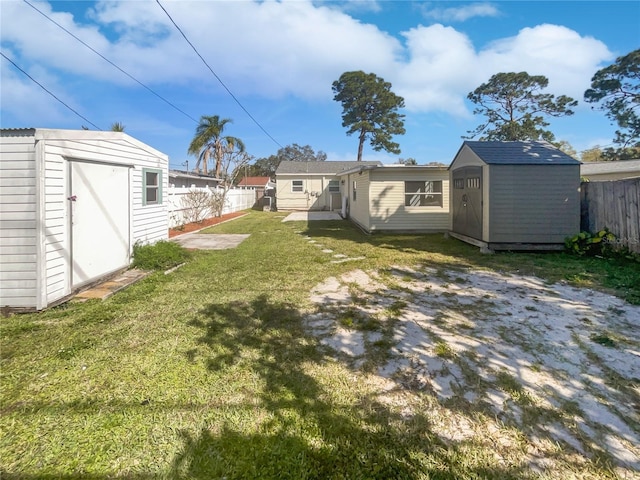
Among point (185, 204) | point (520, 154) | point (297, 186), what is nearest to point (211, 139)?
point (297, 186)

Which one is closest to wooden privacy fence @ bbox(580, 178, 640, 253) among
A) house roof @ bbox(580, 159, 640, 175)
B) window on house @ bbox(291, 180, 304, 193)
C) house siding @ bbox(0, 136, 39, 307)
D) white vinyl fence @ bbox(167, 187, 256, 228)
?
house roof @ bbox(580, 159, 640, 175)

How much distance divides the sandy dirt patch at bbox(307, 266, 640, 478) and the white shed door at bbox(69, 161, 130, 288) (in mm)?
3442

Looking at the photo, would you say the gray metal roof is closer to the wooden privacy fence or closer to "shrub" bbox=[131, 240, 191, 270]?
the wooden privacy fence

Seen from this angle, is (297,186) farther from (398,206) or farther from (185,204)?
(398,206)

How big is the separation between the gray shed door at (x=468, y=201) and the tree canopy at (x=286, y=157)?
2096 inches

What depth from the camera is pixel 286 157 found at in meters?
66.9

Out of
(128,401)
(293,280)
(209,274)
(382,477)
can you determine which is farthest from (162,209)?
(382,477)

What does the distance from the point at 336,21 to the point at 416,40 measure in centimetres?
319

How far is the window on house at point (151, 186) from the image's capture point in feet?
22.9

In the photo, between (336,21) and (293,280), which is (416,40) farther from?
(293,280)

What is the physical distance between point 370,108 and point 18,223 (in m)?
33.1

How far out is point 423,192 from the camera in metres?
11.7

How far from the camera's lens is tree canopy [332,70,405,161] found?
32.8 metres

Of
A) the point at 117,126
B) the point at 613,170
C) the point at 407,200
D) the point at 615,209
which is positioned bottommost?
the point at 615,209
